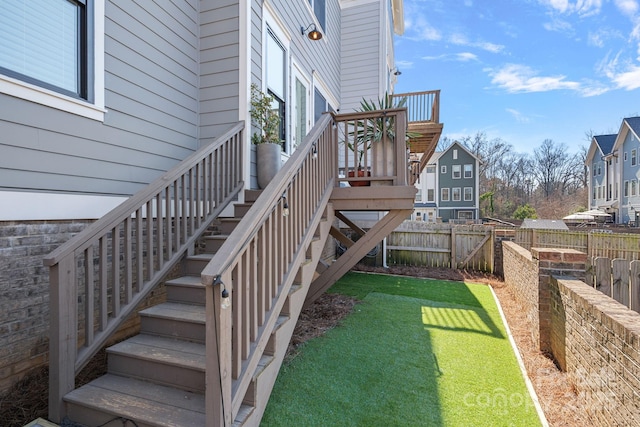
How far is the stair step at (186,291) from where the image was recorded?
2779 millimetres

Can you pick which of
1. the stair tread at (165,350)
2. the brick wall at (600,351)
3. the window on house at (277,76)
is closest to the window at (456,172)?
the window on house at (277,76)

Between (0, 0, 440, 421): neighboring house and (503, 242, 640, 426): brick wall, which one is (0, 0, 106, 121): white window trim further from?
(503, 242, 640, 426): brick wall

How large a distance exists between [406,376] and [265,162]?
3003 millimetres

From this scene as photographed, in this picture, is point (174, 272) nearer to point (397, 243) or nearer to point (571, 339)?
point (571, 339)

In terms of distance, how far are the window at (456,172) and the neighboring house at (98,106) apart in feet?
89.5

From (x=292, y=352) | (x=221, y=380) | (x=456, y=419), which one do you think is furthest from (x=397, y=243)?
(x=221, y=380)

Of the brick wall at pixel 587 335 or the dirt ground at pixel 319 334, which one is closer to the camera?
the brick wall at pixel 587 335

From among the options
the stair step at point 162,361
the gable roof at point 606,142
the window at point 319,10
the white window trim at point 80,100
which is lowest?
the stair step at point 162,361

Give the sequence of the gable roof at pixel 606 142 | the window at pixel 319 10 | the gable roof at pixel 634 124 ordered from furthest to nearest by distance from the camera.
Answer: the gable roof at pixel 606 142, the gable roof at pixel 634 124, the window at pixel 319 10

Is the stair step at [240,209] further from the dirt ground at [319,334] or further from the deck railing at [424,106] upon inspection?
the deck railing at [424,106]

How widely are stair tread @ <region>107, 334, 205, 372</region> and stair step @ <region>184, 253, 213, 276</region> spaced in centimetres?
71

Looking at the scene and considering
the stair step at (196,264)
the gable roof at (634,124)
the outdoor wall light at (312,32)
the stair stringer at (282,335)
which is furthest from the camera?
the gable roof at (634,124)

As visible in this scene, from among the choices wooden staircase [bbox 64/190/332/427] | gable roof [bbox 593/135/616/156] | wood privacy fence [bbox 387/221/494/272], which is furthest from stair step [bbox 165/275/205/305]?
gable roof [bbox 593/135/616/156]

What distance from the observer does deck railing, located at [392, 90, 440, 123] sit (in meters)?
8.73
